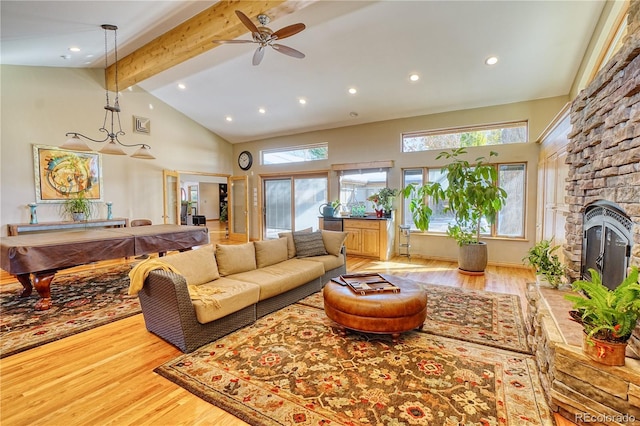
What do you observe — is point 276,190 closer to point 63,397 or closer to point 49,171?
point 49,171

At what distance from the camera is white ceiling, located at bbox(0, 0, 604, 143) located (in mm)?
3582

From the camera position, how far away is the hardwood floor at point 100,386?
176 centimetres

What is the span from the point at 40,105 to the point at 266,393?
22.6 feet

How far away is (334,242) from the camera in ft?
14.6

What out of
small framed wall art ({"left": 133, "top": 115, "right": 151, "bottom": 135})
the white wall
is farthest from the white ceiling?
small framed wall art ({"left": 133, "top": 115, "right": 151, "bottom": 135})

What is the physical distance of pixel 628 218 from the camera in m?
2.15

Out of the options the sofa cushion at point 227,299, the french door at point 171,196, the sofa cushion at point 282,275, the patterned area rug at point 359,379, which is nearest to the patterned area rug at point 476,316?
the patterned area rug at point 359,379

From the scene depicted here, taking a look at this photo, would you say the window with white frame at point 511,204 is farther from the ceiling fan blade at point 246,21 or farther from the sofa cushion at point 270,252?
the ceiling fan blade at point 246,21

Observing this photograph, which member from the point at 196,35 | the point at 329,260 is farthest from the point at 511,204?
the point at 196,35

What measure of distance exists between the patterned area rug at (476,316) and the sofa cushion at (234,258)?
2.74ft

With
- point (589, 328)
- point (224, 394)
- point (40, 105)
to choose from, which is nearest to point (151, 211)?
point (40, 105)

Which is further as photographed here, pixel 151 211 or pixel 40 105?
pixel 151 211

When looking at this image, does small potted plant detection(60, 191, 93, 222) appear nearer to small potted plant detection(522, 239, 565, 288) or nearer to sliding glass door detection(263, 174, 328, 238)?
sliding glass door detection(263, 174, 328, 238)

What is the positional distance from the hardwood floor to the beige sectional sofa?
0.27 meters
